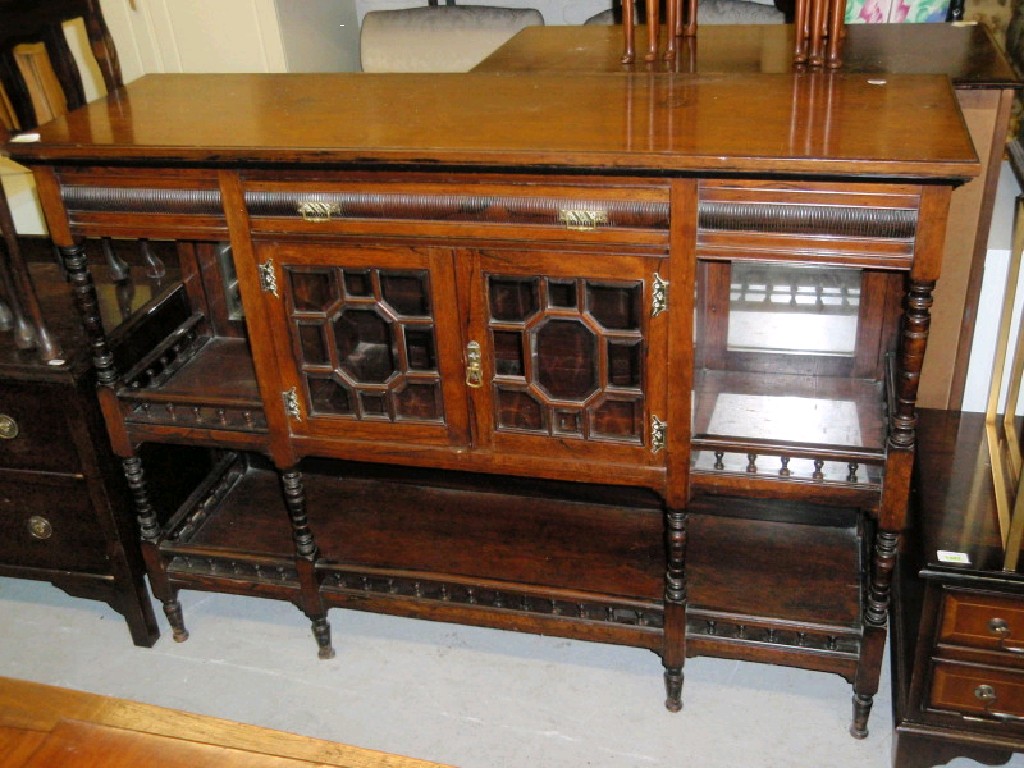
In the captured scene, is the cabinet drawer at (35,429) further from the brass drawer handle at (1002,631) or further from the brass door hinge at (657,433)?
the brass drawer handle at (1002,631)

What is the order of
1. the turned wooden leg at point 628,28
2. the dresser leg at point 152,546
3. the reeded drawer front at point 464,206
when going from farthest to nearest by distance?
1. the dresser leg at point 152,546
2. the turned wooden leg at point 628,28
3. the reeded drawer front at point 464,206

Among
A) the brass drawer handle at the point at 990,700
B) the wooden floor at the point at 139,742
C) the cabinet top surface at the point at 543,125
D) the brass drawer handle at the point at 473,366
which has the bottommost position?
the brass drawer handle at the point at 990,700

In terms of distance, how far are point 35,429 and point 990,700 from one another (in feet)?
7.53

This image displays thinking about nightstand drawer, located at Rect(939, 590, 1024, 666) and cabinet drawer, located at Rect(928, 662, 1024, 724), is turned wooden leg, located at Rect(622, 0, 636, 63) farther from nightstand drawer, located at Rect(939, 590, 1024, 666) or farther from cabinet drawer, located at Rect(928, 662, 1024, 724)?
cabinet drawer, located at Rect(928, 662, 1024, 724)

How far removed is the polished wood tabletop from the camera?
235 cm

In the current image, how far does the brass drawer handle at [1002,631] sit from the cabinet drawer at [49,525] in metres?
2.14

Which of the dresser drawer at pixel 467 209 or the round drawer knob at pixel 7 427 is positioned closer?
the dresser drawer at pixel 467 209

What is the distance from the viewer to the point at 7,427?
258cm

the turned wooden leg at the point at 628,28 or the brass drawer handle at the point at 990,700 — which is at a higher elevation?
the turned wooden leg at the point at 628,28

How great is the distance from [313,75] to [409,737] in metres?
1.62

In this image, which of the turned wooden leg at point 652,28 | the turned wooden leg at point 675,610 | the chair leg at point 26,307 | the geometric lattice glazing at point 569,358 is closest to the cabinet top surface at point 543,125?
the turned wooden leg at point 652,28

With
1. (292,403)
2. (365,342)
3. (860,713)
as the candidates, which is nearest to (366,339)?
(365,342)

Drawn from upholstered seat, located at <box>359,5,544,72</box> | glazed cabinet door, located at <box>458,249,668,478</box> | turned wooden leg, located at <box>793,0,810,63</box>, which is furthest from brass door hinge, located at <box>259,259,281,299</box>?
upholstered seat, located at <box>359,5,544,72</box>

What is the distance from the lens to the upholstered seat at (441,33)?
3.45 metres
